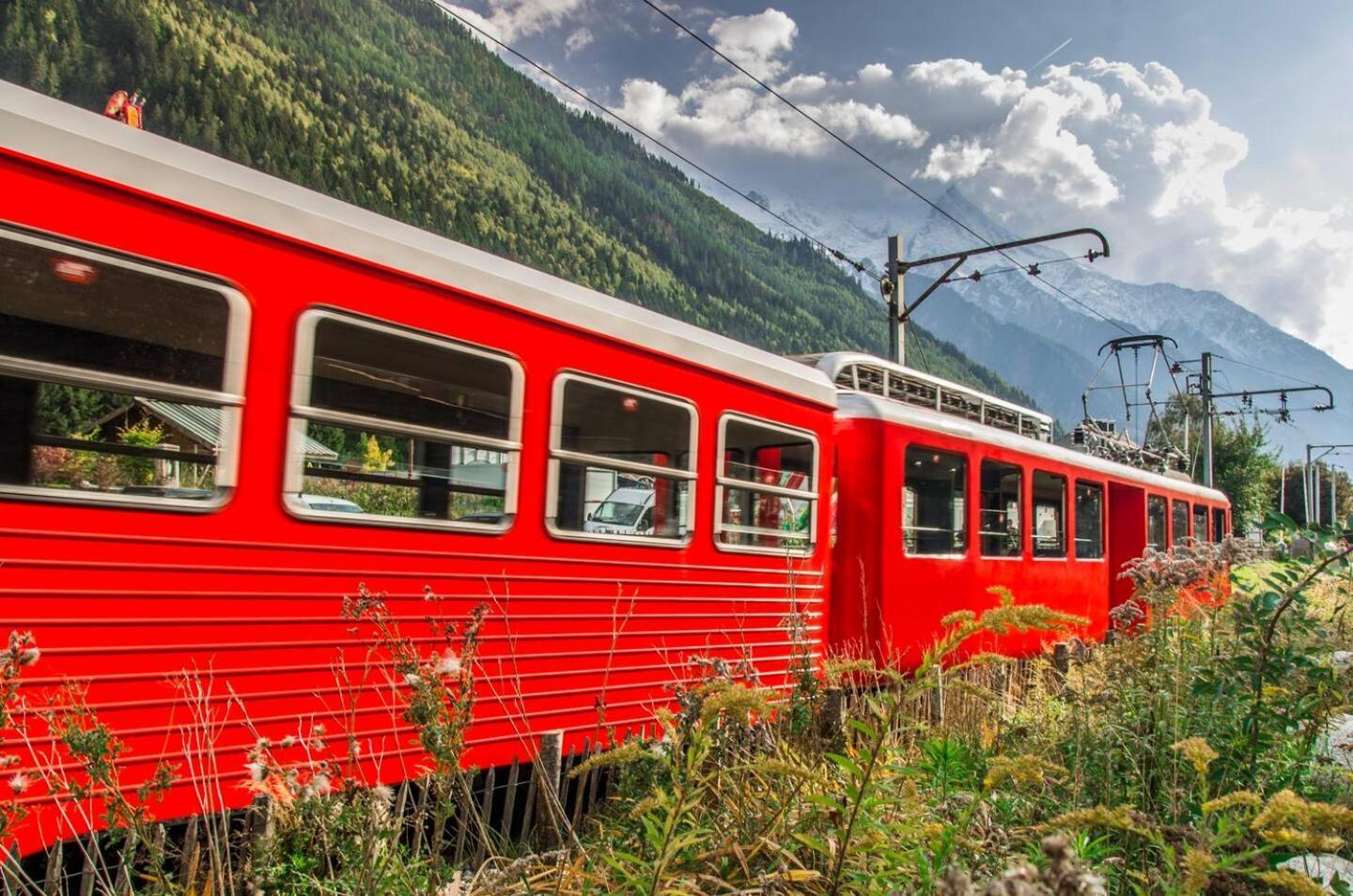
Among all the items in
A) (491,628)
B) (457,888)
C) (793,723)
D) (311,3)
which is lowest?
(457,888)

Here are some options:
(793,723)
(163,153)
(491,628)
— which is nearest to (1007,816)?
(793,723)

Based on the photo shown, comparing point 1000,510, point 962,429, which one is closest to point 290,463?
point 962,429

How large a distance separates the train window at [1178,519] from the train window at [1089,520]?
9.58ft

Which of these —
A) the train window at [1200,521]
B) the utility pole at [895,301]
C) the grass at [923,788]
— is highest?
the utility pole at [895,301]

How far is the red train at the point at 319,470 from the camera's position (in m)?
3.34

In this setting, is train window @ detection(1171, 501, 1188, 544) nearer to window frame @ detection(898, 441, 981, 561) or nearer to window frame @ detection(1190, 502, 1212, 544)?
window frame @ detection(1190, 502, 1212, 544)

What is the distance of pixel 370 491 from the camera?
4.29 metres

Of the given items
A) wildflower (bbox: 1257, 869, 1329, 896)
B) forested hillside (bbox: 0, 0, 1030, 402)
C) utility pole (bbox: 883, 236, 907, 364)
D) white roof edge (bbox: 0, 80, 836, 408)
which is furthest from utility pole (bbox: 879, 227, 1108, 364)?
forested hillside (bbox: 0, 0, 1030, 402)

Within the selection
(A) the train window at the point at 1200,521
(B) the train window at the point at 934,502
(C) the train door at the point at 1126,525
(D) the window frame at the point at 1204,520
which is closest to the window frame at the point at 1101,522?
(C) the train door at the point at 1126,525

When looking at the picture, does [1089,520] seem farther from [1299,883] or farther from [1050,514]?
[1299,883]

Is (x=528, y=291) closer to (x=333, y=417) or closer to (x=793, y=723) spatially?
(x=333, y=417)

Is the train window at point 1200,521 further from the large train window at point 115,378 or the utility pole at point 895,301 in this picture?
the large train window at point 115,378

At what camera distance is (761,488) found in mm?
6531

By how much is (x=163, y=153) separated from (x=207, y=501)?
1.35 m
